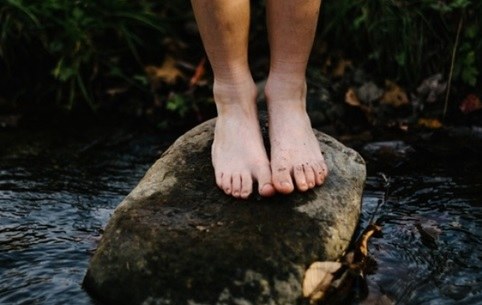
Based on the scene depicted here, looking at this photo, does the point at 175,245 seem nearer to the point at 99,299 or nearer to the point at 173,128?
the point at 99,299

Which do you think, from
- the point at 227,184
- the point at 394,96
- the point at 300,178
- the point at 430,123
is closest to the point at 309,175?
the point at 300,178

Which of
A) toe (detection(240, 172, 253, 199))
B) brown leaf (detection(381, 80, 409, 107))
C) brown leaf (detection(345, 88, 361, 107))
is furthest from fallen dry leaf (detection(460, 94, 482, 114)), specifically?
toe (detection(240, 172, 253, 199))

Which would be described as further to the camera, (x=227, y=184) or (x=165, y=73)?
(x=165, y=73)

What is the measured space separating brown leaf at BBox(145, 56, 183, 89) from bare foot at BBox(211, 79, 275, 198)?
61.9 inches

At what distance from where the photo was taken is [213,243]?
6.08 ft

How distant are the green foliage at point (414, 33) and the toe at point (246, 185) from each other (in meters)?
1.75

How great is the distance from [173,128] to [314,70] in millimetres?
830

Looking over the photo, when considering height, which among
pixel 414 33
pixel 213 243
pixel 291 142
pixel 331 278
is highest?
pixel 414 33

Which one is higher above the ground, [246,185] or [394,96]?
[394,96]

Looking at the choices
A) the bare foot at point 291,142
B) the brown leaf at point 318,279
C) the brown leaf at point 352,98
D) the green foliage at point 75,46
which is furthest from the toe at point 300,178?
the green foliage at point 75,46

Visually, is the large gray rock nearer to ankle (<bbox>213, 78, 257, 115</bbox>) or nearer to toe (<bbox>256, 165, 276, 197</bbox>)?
toe (<bbox>256, 165, 276, 197</bbox>)

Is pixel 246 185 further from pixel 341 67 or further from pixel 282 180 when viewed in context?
pixel 341 67

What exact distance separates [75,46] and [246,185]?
1.92 metres

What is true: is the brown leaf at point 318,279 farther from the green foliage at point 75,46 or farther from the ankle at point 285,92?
the green foliage at point 75,46
